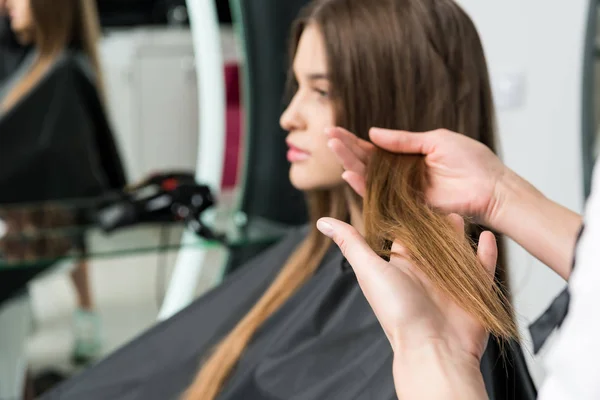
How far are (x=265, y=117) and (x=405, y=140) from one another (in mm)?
1046

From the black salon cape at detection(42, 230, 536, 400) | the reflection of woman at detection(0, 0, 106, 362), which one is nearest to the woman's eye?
the black salon cape at detection(42, 230, 536, 400)

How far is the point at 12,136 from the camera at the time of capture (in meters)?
1.74

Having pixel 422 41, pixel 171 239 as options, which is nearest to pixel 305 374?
pixel 422 41

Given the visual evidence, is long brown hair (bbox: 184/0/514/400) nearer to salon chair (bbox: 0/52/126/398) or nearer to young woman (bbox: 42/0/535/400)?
young woman (bbox: 42/0/535/400)

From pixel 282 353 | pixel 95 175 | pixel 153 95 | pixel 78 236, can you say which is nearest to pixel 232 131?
pixel 153 95

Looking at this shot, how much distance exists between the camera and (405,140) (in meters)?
0.94

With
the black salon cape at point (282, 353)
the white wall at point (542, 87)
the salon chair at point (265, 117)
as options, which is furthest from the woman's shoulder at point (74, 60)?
the white wall at point (542, 87)

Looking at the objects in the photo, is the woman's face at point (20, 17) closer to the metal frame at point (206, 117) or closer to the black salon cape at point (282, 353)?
the metal frame at point (206, 117)

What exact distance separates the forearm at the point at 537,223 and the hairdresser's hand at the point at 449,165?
16mm

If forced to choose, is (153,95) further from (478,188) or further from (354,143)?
(478,188)

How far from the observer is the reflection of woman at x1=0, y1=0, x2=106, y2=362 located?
1721mm

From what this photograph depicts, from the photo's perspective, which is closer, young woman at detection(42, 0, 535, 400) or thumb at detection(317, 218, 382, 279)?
thumb at detection(317, 218, 382, 279)

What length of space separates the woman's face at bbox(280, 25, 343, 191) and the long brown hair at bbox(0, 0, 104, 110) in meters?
0.85

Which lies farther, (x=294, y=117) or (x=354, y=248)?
(x=294, y=117)
